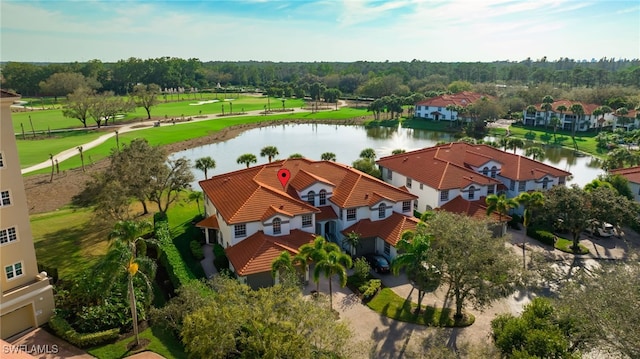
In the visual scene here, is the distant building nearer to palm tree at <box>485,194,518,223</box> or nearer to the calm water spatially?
palm tree at <box>485,194,518,223</box>

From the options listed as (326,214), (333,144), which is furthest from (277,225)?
(333,144)

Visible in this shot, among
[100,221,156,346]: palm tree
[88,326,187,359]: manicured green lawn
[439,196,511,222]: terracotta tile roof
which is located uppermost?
[100,221,156,346]: palm tree

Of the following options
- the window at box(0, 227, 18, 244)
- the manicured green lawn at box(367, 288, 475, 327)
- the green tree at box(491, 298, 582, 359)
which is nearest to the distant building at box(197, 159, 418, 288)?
the manicured green lawn at box(367, 288, 475, 327)

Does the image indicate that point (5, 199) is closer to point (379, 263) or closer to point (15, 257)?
point (15, 257)

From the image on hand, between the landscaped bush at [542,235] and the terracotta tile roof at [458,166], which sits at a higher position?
the terracotta tile roof at [458,166]

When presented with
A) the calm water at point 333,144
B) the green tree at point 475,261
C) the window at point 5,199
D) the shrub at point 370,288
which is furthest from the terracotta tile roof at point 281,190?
the calm water at point 333,144

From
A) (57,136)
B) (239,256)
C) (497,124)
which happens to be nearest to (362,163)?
(239,256)

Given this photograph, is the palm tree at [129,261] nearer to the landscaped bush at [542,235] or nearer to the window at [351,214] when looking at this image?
the window at [351,214]
